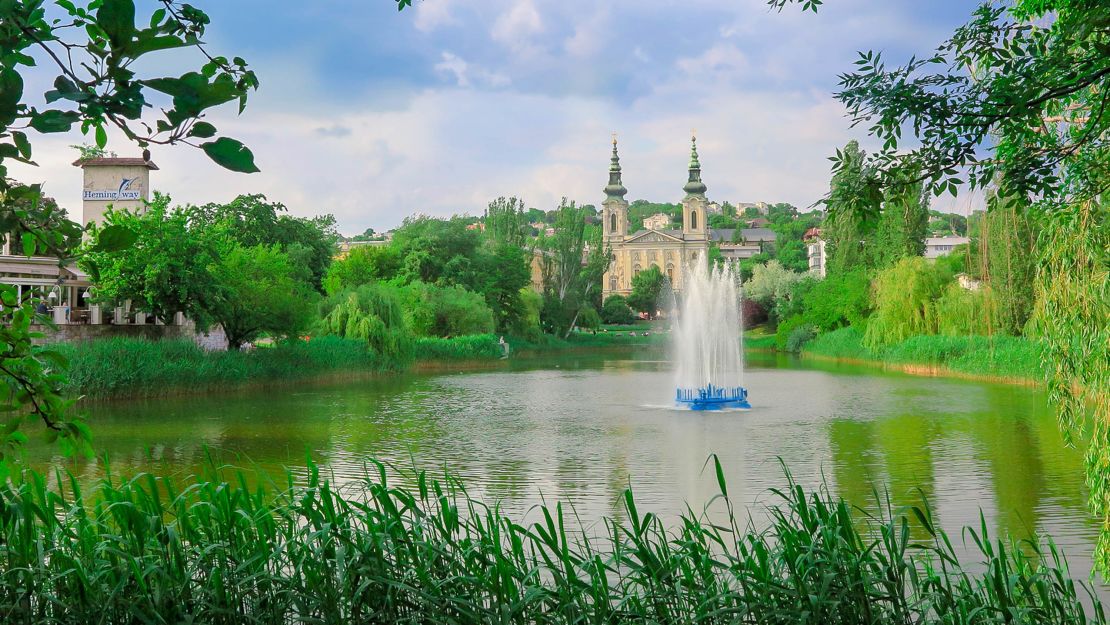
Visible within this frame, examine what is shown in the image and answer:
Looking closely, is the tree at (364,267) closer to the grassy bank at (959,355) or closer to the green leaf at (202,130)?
the grassy bank at (959,355)

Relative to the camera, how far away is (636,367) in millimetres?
35438

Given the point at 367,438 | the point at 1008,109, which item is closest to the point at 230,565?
the point at 1008,109

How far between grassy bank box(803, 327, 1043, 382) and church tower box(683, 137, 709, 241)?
68.0 metres

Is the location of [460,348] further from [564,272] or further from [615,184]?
[615,184]

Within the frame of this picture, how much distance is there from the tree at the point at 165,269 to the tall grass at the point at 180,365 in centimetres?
96

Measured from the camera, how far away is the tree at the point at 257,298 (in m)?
23.3

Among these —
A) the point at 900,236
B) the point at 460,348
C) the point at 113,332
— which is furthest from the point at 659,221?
the point at 113,332

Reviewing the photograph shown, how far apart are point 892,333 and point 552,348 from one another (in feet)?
70.5

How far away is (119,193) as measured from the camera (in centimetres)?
3067

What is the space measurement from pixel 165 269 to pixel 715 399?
40.0 ft

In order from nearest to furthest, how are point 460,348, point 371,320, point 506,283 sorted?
1. point 371,320
2. point 460,348
3. point 506,283

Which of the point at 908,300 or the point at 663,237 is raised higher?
the point at 663,237

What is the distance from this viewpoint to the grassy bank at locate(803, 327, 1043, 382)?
22513 mm

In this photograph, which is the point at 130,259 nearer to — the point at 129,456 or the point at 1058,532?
the point at 129,456
